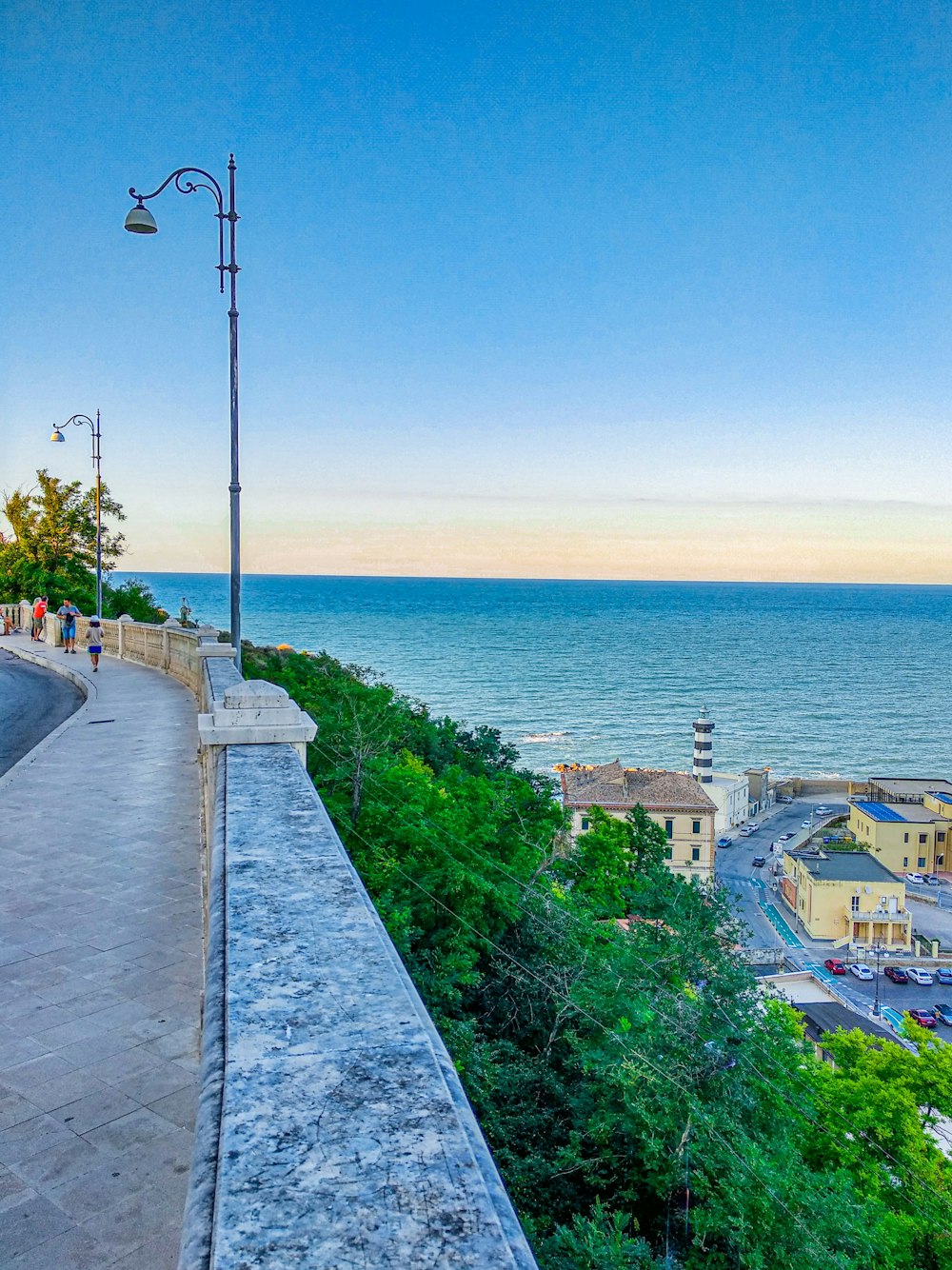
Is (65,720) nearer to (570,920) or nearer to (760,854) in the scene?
(570,920)

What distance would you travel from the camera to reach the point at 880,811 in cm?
4912

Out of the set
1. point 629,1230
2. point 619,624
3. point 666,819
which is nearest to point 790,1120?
point 629,1230

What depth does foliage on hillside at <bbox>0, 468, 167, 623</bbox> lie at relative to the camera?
31.5 m

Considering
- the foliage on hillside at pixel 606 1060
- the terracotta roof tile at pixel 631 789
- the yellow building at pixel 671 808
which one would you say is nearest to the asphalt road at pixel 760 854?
the yellow building at pixel 671 808

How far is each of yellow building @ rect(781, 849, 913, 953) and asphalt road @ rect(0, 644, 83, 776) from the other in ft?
111

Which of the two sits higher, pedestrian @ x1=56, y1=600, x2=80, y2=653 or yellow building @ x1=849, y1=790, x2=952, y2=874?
pedestrian @ x1=56, y1=600, x2=80, y2=653

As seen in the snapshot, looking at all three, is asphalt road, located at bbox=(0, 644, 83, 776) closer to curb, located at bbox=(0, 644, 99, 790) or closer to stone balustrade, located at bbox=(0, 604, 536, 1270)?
curb, located at bbox=(0, 644, 99, 790)

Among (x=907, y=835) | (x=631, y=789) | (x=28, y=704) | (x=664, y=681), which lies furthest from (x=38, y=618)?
(x=664, y=681)

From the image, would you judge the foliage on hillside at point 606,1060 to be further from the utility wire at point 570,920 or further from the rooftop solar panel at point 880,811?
the rooftop solar panel at point 880,811

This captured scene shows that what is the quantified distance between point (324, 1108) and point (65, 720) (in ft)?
49.2

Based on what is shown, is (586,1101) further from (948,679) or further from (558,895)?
(948,679)

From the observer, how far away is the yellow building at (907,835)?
48.1m

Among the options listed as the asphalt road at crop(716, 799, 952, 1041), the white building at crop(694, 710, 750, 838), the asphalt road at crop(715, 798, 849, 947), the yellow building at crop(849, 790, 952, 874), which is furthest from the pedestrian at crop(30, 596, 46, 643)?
the yellow building at crop(849, 790, 952, 874)

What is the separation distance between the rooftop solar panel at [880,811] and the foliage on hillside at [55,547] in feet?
138
